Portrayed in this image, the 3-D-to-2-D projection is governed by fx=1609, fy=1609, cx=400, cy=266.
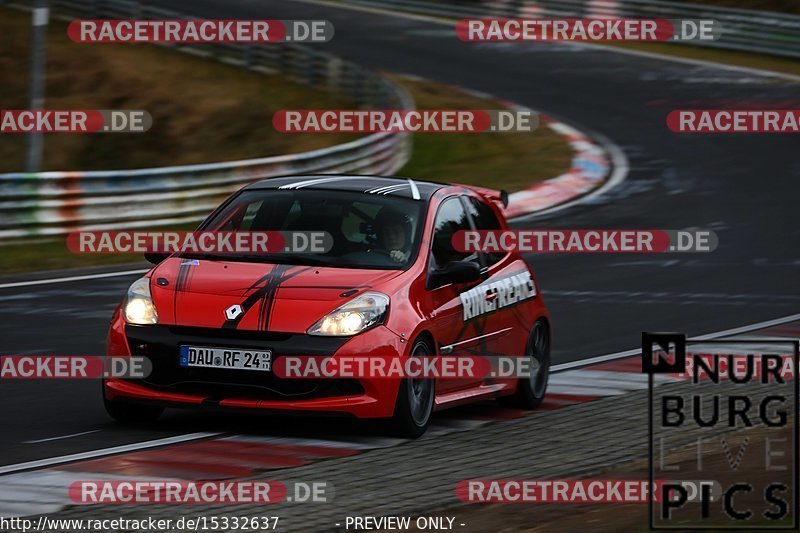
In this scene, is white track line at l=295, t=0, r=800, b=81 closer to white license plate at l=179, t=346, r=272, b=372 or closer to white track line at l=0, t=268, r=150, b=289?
white track line at l=0, t=268, r=150, b=289

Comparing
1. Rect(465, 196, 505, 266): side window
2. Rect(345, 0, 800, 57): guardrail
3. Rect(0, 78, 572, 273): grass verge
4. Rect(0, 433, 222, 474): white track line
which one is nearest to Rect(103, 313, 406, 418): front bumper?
Rect(0, 433, 222, 474): white track line

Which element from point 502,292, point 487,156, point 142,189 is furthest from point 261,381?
point 487,156

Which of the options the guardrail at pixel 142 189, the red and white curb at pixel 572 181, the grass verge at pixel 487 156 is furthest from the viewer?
the grass verge at pixel 487 156

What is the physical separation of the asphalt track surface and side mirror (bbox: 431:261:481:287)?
972mm

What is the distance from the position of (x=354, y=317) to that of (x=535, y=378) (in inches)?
84.4

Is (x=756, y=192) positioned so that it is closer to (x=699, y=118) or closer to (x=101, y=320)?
(x=699, y=118)

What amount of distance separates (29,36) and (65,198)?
73.6ft

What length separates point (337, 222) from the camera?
369 inches

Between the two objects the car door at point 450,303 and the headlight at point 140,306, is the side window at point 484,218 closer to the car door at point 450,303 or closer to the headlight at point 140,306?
the car door at point 450,303

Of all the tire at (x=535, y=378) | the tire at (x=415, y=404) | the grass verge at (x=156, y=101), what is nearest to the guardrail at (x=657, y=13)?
the grass verge at (x=156, y=101)

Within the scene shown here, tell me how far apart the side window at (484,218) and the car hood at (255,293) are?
1.25 m

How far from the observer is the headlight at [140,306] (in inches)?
343

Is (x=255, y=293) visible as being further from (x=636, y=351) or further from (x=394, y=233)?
(x=636, y=351)

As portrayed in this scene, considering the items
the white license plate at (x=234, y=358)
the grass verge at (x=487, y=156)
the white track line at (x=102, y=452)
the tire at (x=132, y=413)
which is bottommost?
the white track line at (x=102, y=452)
